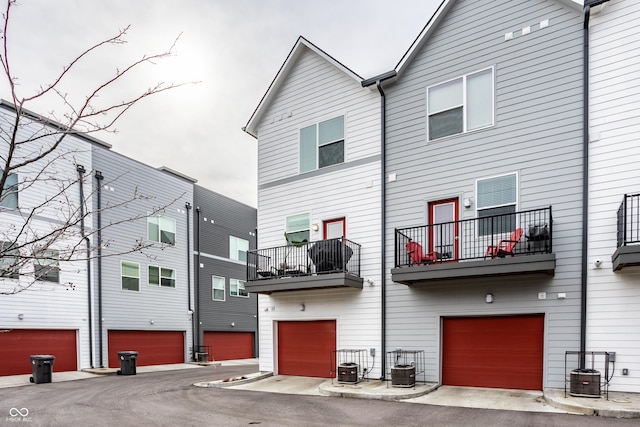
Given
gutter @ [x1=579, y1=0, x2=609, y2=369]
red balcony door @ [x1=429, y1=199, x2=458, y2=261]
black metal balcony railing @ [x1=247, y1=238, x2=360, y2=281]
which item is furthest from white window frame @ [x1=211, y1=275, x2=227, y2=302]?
gutter @ [x1=579, y1=0, x2=609, y2=369]

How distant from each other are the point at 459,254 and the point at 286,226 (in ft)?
18.1

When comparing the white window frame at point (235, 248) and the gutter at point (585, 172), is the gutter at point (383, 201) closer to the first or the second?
the gutter at point (585, 172)

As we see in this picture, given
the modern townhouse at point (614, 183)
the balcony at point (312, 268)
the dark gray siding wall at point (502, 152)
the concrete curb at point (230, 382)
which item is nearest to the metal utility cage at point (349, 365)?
the dark gray siding wall at point (502, 152)

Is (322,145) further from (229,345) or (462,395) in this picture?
(229,345)

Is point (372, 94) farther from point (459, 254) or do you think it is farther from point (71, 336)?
point (71, 336)

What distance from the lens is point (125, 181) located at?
750 inches

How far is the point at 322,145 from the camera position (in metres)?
13.2

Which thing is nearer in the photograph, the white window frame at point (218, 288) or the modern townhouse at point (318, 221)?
the modern townhouse at point (318, 221)

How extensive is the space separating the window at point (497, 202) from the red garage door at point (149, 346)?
15.6m

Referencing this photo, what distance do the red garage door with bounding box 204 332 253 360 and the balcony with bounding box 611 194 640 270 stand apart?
19.3m

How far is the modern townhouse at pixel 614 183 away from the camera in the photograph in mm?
8430

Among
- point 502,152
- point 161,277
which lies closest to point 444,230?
point 502,152

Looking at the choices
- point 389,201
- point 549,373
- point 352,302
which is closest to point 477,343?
point 549,373

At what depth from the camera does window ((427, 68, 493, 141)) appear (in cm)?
1065
